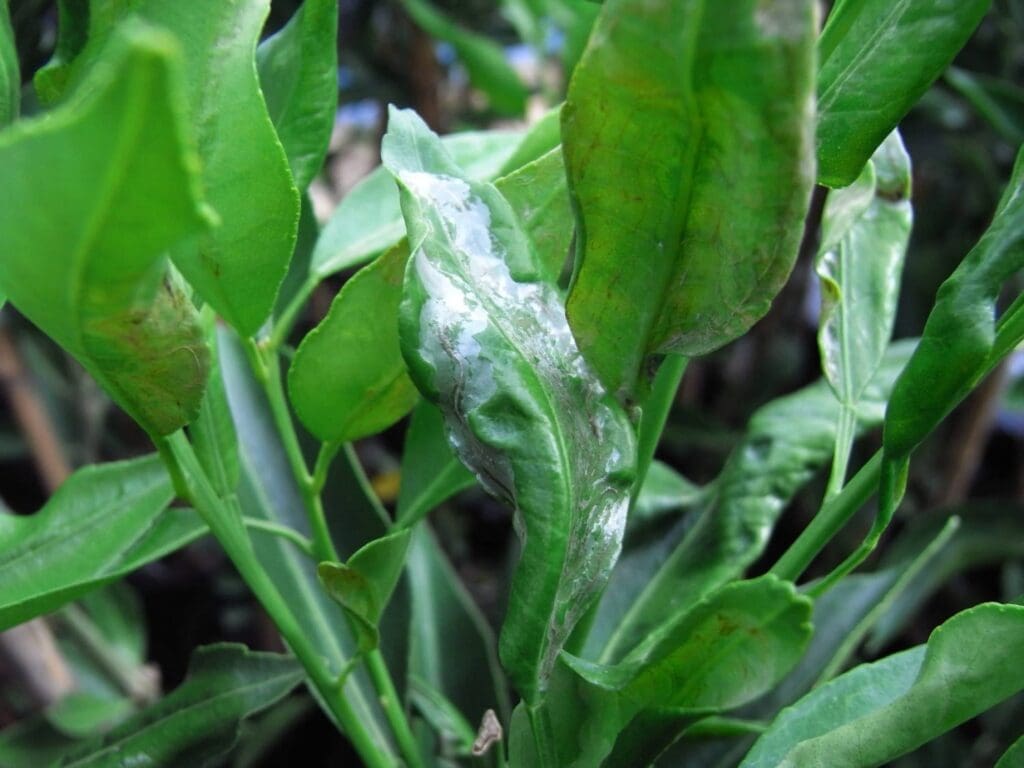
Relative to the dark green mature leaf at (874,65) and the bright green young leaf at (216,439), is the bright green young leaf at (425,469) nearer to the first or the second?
the bright green young leaf at (216,439)

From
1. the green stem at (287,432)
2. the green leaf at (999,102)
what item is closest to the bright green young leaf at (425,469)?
the green stem at (287,432)

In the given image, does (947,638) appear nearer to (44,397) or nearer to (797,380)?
(797,380)

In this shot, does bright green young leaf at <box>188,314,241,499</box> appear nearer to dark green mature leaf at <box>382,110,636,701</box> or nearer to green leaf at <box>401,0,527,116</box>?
dark green mature leaf at <box>382,110,636,701</box>

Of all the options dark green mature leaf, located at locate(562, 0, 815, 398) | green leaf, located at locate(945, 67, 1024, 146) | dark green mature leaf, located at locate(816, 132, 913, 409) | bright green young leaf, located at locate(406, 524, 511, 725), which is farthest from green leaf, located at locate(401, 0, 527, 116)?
dark green mature leaf, located at locate(562, 0, 815, 398)

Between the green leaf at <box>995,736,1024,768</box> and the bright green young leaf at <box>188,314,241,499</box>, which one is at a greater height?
the bright green young leaf at <box>188,314,241,499</box>

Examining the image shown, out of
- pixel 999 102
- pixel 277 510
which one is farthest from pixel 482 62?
pixel 277 510

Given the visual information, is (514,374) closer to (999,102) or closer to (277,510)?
(277,510)
